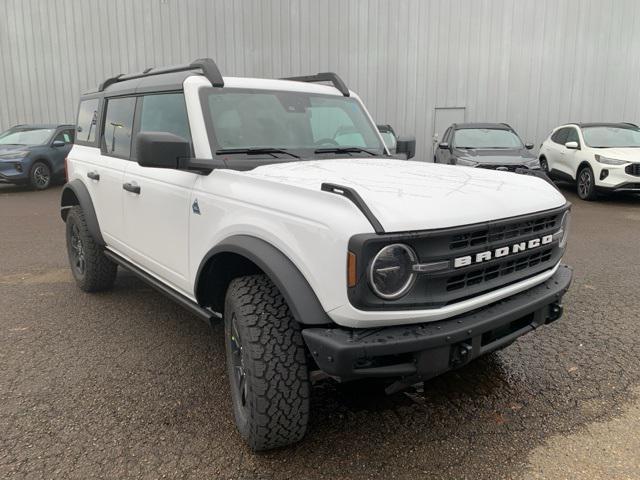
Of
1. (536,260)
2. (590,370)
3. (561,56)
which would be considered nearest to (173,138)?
(536,260)

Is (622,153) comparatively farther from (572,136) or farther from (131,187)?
(131,187)

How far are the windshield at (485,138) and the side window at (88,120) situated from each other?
761 centimetres

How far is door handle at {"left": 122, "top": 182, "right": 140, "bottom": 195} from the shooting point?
364 cm

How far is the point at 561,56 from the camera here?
647 inches

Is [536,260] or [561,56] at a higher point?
[561,56]

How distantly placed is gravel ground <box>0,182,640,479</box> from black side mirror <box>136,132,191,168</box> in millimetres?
1361

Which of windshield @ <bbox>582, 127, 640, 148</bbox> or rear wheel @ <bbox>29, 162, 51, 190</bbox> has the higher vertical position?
windshield @ <bbox>582, 127, 640, 148</bbox>

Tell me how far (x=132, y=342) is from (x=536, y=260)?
9.18ft

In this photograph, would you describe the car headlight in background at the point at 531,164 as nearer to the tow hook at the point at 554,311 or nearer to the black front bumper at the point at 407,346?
the tow hook at the point at 554,311

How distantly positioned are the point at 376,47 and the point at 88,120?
13.1 metres

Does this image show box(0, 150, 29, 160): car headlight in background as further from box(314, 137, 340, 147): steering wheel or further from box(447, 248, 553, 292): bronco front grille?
box(447, 248, 553, 292): bronco front grille

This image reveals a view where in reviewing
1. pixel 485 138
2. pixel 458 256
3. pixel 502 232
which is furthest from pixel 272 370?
pixel 485 138

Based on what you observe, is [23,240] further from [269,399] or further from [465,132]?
Answer: [465,132]

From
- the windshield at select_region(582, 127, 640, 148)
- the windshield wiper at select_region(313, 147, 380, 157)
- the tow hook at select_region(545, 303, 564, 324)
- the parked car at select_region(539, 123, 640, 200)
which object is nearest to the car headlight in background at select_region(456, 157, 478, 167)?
the parked car at select_region(539, 123, 640, 200)
